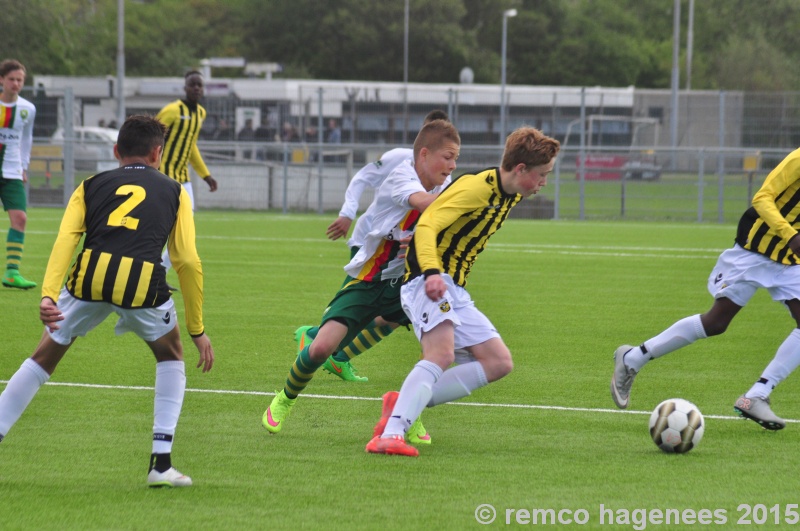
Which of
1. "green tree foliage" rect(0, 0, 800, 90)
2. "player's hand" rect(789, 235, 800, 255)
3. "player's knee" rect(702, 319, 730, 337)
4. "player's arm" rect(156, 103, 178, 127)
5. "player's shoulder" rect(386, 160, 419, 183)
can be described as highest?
"green tree foliage" rect(0, 0, 800, 90)

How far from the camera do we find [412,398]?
5.67 meters

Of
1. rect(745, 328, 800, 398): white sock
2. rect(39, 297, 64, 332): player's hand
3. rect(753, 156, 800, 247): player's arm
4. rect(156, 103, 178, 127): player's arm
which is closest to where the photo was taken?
rect(39, 297, 64, 332): player's hand

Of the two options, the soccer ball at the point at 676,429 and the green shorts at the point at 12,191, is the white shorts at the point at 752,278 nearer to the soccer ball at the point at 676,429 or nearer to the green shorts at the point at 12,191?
the soccer ball at the point at 676,429

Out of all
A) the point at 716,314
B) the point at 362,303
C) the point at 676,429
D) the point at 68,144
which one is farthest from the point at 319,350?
the point at 68,144

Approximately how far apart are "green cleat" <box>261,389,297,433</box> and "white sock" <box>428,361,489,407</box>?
813mm

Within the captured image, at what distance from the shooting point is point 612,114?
30438 mm

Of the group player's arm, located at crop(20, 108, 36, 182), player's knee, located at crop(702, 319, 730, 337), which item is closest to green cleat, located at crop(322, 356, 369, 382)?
player's knee, located at crop(702, 319, 730, 337)

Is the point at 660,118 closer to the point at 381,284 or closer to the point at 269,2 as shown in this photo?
the point at 381,284

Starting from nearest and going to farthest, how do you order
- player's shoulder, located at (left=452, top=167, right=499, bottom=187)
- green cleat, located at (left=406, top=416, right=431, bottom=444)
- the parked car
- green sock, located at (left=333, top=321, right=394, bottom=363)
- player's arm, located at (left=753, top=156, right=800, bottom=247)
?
player's shoulder, located at (left=452, top=167, right=499, bottom=187) → green cleat, located at (left=406, top=416, right=431, bottom=444) → player's arm, located at (left=753, top=156, right=800, bottom=247) → green sock, located at (left=333, top=321, right=394, bottom=363) → the parked car

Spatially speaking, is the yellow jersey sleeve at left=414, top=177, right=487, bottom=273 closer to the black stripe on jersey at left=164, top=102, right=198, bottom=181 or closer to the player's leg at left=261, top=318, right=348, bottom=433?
the player's leg at left=261, top=318, right=348, bottom=433

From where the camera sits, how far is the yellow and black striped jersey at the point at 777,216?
21.3ft

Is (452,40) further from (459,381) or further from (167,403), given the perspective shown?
(167,403)

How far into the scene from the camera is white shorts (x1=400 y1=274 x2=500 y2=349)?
18.7 ft

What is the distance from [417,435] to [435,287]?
0.96 meters
